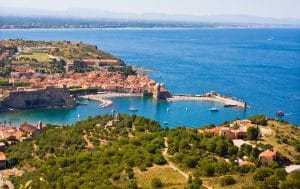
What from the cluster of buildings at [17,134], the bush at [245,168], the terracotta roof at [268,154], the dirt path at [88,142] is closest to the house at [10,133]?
the cluster of buildings at [17,134]

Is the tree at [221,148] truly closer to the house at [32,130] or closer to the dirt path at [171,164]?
the dirt path at [171,164]

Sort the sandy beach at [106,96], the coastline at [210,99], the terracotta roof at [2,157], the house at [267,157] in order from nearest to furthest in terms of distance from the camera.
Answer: the house at [267,157] < the terracotta roof at [2,157] < the sandy beach at [106,96] < the coastline at [210,99]

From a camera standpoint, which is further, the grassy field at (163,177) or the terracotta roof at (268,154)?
the terracotta roof at (268,154)

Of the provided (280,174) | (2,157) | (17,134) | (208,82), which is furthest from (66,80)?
(280,174)

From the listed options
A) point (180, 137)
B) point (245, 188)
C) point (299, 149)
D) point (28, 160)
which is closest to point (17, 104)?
point (28, 160)

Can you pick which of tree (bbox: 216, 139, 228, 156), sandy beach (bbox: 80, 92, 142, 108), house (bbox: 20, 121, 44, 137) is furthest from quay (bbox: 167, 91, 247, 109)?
tree (bbox: 216, 139, 228, 156)

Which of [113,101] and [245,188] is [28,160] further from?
[113,101]
